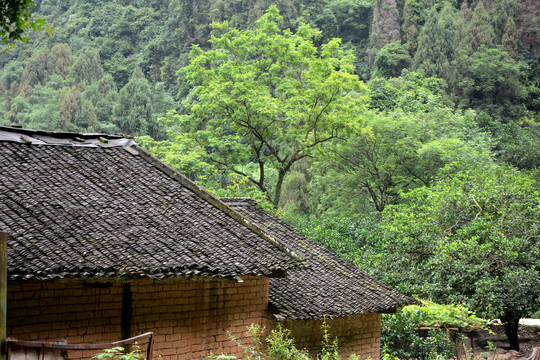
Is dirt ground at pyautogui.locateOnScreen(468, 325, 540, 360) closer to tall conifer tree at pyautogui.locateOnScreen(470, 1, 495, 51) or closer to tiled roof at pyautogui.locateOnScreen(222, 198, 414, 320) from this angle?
tiled roof at pyautogui.locateOnScreen(222, 198, 414, 320)

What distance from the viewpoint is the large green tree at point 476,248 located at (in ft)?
52.5

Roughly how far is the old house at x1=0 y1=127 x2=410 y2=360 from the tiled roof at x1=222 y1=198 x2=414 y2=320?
4 cm

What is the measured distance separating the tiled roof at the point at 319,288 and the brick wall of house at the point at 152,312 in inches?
26.2

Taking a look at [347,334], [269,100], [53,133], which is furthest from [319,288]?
[269,100]

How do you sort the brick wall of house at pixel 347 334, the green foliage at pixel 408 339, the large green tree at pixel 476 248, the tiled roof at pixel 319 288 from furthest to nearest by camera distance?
the large green tree at pixel 476 248
the green foliage at pixel 408 339
the brick wall of house at pixel 347 334
the tiled roof at pixel 319 288

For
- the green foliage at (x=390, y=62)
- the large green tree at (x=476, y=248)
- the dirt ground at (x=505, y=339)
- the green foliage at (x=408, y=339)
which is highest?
the green foliage at (x=390, y=62)

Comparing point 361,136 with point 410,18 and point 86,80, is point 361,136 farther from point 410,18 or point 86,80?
point 86,80

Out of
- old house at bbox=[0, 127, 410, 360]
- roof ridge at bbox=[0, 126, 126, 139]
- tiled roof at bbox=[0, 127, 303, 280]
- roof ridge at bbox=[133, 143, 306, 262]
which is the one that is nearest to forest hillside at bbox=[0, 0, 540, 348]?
old house at bbox=[0, 127, 410, 360]

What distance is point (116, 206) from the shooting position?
29.3 ft

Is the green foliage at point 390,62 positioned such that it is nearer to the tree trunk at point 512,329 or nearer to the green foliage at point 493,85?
the green foliage at point 493,85

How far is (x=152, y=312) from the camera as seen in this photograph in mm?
8500

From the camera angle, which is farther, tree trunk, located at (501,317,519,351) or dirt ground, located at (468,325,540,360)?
dirt ground, located at (468,325,540,360)

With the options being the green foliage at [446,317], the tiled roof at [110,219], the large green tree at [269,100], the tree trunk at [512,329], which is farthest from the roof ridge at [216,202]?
the large green tree at [269,100]

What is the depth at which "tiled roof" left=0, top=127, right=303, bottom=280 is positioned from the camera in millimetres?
7363
